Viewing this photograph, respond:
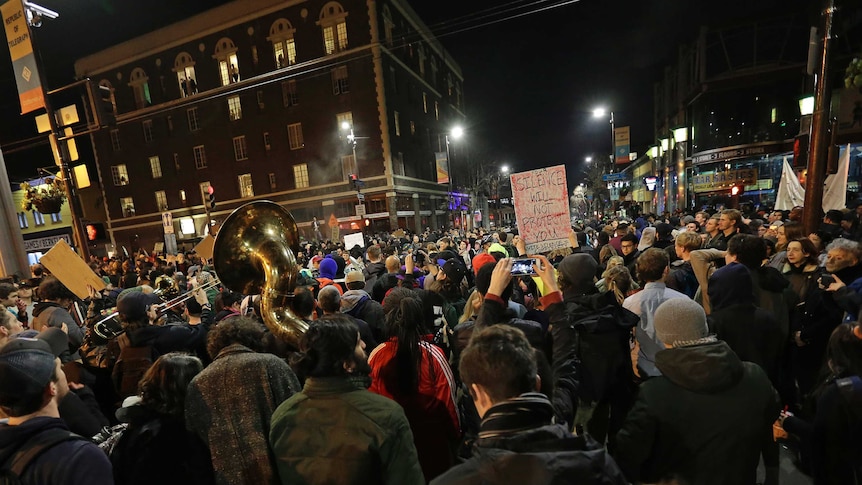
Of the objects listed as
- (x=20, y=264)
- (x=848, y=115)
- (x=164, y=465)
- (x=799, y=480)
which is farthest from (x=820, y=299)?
(x=848, y=115)

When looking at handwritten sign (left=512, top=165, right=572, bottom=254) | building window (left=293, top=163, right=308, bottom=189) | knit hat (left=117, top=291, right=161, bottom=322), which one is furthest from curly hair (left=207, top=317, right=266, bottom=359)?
building window (left=293, top=163, right=308, bottom=189)

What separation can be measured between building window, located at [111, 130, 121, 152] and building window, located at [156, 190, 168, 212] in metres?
5.99

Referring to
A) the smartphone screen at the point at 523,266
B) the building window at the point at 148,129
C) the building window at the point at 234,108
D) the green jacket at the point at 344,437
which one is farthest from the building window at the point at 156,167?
the green jacket at the point at 344,437

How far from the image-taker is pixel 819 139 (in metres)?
5.93

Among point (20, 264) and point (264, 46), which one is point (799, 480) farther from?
point (264, 46)

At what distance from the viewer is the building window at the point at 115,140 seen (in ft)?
115

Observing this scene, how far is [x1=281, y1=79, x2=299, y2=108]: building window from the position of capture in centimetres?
3008

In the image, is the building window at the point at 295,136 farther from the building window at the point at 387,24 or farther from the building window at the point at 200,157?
the building window at the point at 387,24

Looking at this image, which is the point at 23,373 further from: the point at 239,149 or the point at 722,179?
the point at 239,149

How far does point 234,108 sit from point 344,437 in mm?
35846

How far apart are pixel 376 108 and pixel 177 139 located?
61.6 ft

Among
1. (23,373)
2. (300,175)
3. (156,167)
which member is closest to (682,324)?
(23,373)

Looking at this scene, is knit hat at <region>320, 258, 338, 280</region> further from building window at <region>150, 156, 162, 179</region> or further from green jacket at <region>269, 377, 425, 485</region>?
building window at <region>150, 156, 162, 179</region>

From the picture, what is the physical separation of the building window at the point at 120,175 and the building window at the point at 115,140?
164cm
